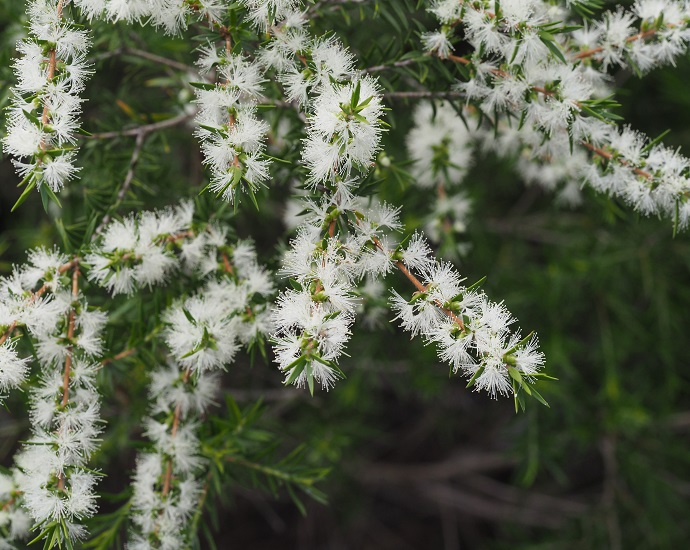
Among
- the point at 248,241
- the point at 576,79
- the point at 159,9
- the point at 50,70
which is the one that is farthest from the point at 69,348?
the point at 576,79

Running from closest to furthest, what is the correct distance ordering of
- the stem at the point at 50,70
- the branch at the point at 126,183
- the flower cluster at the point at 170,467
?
1. the stem at the point at 50,70
2. the flower cluster at the point at 170,467
3. the branch at the point at 126,183

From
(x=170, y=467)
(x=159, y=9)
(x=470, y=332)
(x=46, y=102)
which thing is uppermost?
(x=159, y=9)

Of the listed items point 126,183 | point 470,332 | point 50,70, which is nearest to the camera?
point 470,332

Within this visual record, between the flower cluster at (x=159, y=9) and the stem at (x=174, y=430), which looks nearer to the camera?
the flower cluster at (x=159, y=9)

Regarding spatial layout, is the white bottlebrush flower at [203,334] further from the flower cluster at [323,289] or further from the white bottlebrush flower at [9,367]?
the white bottlebrush flower at [9,367]

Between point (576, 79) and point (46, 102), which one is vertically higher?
point (576, 79)

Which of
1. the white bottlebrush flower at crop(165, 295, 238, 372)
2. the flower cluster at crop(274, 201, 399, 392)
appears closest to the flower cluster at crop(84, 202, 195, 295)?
the white bottlebrush flower at crop(165, 295, 238, 372)

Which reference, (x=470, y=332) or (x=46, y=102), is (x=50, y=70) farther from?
(x=470, y=332)

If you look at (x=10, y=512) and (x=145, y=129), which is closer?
(x=10, y=512)

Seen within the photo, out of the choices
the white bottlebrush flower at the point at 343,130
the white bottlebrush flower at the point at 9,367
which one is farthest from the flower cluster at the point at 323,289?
the white bottlebrush flower at the point at 9,367
